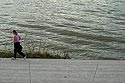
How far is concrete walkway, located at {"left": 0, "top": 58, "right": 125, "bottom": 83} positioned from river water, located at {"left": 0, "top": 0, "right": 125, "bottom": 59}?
4.25 meters

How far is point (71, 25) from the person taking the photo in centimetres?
2805

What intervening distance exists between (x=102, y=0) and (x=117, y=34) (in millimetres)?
16360

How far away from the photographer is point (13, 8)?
→ 34.6 meters

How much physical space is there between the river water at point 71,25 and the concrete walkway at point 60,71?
425 centimetres

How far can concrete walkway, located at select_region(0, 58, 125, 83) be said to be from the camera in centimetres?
1264

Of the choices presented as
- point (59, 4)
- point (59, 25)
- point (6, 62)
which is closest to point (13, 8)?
Answer: point (59, 4)

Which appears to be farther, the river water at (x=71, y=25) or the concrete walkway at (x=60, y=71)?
the river water at (x=71, y=25)

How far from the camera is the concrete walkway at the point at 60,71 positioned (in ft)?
41.5

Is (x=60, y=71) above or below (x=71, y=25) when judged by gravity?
above

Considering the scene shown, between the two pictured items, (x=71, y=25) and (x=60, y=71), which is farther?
(x=71, y=25)

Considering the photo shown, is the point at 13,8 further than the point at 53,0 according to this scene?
No

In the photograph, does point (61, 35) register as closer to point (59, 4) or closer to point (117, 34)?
point (117, 34)

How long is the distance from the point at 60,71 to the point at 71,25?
14.7 m

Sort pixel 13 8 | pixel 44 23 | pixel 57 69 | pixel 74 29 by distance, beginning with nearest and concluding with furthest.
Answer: pixel 57 69 → pixel 74 29 → pixel 44 23 → pixel 13 8
